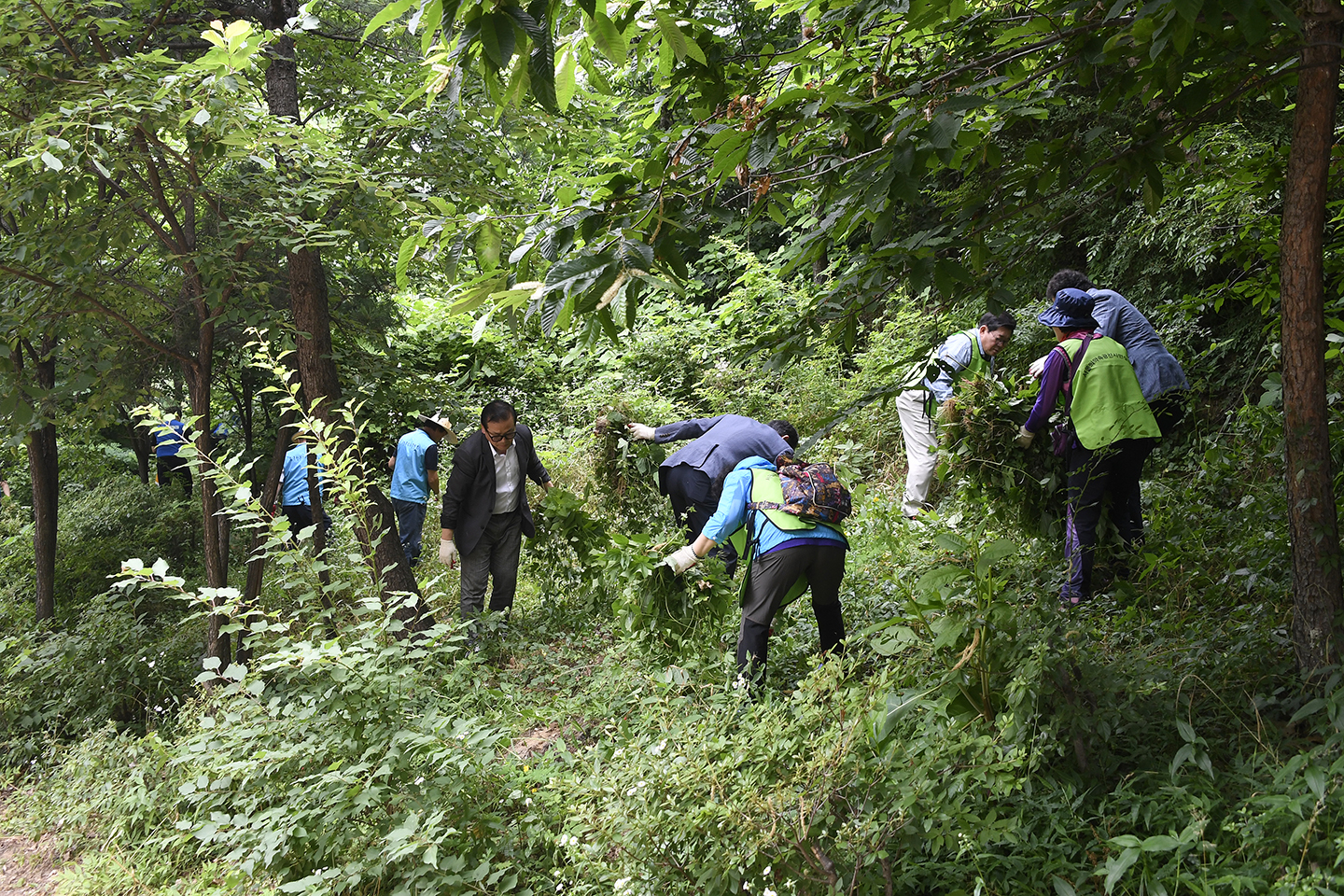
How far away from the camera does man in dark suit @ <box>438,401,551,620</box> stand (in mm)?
6531

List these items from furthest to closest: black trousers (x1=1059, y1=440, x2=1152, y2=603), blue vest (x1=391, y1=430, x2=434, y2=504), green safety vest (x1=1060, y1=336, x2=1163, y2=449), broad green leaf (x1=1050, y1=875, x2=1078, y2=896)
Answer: blue vest (x1=391, y1=430, x2=434, y2=504)
black trousers (x1=1059, y1=440, x2=1152, y2=603)
green safety vest (x1=1060, y1=336, x2=1163, y2=449)
broad green leaf (x1=1050, y1=875, x2=1078, y2=896)

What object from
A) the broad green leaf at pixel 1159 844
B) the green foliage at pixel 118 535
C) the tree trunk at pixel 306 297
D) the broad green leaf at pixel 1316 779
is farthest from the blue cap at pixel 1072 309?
the green foliage at pixel 118 535

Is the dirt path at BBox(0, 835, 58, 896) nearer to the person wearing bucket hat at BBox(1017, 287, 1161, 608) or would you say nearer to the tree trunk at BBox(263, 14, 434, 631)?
the tree trunk at BBox(263, 14, 434, 631)

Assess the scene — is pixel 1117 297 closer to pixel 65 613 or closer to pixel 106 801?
pixel 106 801

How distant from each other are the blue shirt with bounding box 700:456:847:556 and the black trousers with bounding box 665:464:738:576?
1361mm

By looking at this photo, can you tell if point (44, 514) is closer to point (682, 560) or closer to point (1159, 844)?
point (682, 560)

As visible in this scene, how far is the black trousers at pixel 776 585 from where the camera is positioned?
168 inches

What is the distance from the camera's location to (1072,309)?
16.0 ft

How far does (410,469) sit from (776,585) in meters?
5.41

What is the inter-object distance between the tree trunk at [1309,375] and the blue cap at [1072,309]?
1.59 m

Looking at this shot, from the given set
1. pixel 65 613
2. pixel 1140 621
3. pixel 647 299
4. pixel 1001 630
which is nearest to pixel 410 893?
pixel 1001 630

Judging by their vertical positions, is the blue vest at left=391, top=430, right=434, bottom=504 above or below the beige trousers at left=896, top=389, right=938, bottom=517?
above

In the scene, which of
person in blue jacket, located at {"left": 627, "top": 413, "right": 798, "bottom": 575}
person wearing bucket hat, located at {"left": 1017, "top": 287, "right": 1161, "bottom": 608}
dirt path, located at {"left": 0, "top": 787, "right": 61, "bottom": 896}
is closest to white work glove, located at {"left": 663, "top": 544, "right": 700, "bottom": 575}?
person in blue jacket, located at {"left": 627, "top": 413, "right": 798, "bottom": 575}

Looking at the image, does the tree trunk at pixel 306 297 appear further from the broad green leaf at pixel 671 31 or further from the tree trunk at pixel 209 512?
the broad green leaf at pixel 671 31
